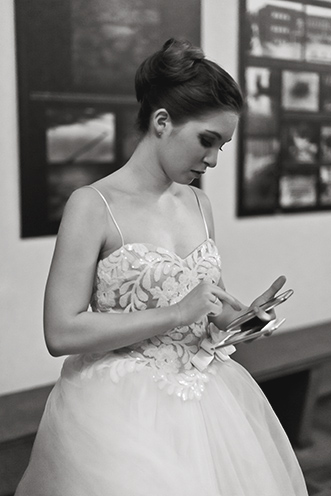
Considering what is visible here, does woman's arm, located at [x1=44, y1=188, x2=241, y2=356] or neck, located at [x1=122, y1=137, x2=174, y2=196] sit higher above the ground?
neck, located at [x1=122, y1=137, x2=174, y2=196]

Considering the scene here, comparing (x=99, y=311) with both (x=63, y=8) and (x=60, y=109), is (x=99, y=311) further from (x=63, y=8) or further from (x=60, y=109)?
(x=63, y=8)

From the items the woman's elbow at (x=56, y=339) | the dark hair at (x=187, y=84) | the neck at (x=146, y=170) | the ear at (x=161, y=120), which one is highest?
the dark hair at (x=187, y=84)

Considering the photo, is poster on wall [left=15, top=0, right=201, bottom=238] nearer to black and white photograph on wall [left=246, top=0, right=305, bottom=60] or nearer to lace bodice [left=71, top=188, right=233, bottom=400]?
black and white photograph on wall [left=246, top=0, right=305, bottom=60]

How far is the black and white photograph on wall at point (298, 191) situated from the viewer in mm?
4086

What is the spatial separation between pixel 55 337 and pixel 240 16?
8.71 ft

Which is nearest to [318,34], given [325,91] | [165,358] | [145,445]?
[325,91]

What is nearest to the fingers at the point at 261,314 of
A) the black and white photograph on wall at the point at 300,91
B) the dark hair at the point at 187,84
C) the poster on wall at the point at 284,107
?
the dark hair at the point at 187,84

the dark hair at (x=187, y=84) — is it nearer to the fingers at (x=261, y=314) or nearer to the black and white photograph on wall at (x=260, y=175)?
the fingers at (x=261, y=314)

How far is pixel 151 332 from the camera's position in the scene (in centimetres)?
168

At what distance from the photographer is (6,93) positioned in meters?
2.76

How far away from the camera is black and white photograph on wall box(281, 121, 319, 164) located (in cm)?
406

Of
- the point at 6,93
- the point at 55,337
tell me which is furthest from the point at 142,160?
the point at 6,93

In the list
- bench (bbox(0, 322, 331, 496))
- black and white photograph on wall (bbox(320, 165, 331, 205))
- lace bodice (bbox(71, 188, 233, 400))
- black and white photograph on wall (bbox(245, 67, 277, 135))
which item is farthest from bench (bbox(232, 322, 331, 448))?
lace bodice (bbox(71, 188, 233, 400))

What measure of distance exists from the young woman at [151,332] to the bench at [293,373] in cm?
153
